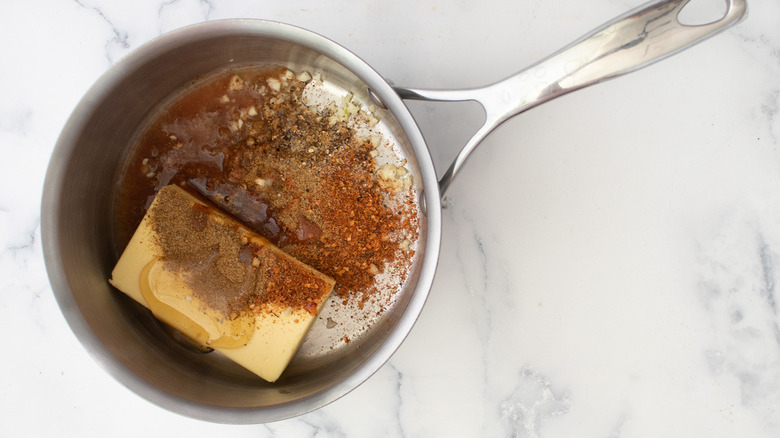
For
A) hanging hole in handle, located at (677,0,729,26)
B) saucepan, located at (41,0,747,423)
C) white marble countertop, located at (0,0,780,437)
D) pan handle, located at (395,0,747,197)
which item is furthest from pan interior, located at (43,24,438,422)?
hanging hole in handle, located at (677,0,729,26)

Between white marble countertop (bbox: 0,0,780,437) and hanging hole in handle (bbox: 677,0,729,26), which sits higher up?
hanging hole in handle (bbox: 677,0,729,26)

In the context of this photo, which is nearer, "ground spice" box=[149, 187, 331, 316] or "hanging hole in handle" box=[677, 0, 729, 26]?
"ground spice" box=[149, 187, 331, 316]

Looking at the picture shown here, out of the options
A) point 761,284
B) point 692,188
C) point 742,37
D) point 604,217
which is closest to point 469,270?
point 604,217

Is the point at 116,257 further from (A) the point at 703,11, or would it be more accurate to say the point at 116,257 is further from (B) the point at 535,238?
(A) the point at 703,11

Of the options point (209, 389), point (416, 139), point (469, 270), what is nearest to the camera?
point (416, 139)

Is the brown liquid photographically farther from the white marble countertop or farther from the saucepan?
the white marble countertop

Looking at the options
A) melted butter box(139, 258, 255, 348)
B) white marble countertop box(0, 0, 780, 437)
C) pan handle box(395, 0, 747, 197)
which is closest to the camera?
pan handle box(395, 0, 747, 197)

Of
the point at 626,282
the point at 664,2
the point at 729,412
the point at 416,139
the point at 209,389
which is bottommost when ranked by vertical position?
the point at 209,389

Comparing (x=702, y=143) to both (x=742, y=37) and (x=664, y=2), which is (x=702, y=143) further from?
(x=664, y=2)
